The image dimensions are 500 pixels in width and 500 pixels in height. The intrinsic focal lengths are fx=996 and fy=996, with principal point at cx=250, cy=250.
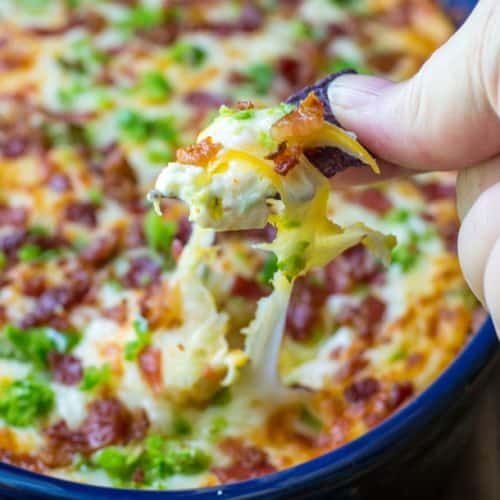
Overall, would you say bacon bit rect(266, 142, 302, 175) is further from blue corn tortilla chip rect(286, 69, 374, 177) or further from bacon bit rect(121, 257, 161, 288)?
bacon bit rect(121, 257, 161, 288)

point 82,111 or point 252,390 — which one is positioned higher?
point 82,111

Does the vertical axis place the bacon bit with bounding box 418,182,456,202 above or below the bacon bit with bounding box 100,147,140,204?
below

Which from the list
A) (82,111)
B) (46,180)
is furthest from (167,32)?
(46,180)

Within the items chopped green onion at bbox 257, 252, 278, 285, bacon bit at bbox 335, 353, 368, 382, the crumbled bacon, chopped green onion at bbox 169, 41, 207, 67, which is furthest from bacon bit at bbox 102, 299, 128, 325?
chopped green onion at bbox 169, 41, 207, 67

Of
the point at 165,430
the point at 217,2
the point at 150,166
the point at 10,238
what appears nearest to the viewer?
the point at 165,430

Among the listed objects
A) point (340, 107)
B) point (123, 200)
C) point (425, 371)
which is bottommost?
point (425, 371)

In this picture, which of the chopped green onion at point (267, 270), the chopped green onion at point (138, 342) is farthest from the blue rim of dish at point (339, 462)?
A: the chopped green onion at point (267, 270)

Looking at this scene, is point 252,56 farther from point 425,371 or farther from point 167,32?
point 425,371
